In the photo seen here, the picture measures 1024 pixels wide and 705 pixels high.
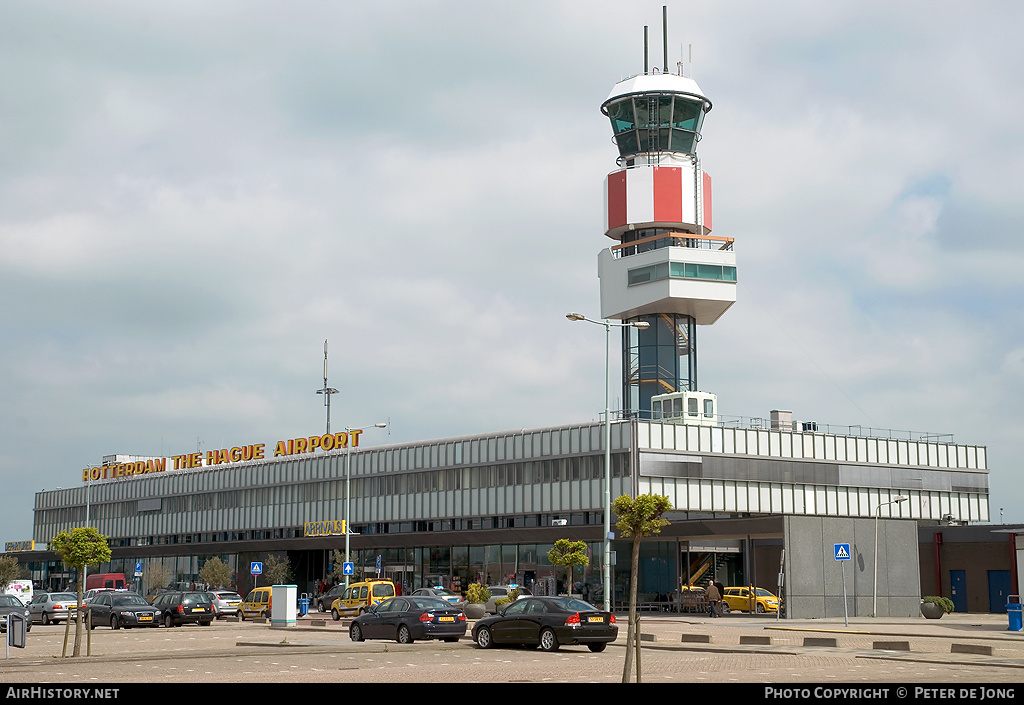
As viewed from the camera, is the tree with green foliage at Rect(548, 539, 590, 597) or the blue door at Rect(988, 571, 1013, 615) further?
the blue door at Rect(988, 571, 1013, 615)

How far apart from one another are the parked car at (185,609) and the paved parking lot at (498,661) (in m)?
7.15

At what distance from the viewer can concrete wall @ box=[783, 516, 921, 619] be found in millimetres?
53562

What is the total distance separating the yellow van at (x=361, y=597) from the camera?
156ft

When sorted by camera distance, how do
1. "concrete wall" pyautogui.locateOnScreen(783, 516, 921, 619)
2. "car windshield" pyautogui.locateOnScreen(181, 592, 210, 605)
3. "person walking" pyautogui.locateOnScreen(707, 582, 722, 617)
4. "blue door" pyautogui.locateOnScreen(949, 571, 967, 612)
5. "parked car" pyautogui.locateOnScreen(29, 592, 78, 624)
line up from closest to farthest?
1. "car windshield" pyautogui.locateOnScreen(181, 592, 210, 605)
2. "parked car" pyautogui.locateOnScreen(29, 592, 78, 624)
3. "concrete wall" pyautogui.locateOnScreen(783, 516, 921, 619)
4. "person walking" pyautogui.locateOnScreen(707, 582, 722, 617)
5. "blue door" pyautogui.locateOnScreen(949, 571, 967, 612)

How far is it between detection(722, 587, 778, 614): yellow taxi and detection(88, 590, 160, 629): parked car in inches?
1142

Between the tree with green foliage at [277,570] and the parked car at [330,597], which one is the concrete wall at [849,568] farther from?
the tree with green foliage at [277,570]

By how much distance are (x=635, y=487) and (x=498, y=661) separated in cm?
4209

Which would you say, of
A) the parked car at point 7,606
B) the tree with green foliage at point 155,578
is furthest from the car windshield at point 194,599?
the tree with green foliage at point 155,578

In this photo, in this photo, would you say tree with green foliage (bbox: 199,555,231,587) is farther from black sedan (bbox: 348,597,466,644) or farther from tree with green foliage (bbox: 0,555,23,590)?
black sedan (bbox: 348,597,466,644)

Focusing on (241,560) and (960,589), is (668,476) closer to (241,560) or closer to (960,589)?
Answer: (960,589)

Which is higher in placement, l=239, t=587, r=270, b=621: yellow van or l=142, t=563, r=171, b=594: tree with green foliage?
l=239, t=587, r=270, b=621: yellow van

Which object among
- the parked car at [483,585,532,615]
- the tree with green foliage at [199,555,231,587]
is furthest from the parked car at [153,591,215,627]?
the tree with green foliage at [199,555,231,587]

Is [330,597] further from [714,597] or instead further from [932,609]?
[932,609]
